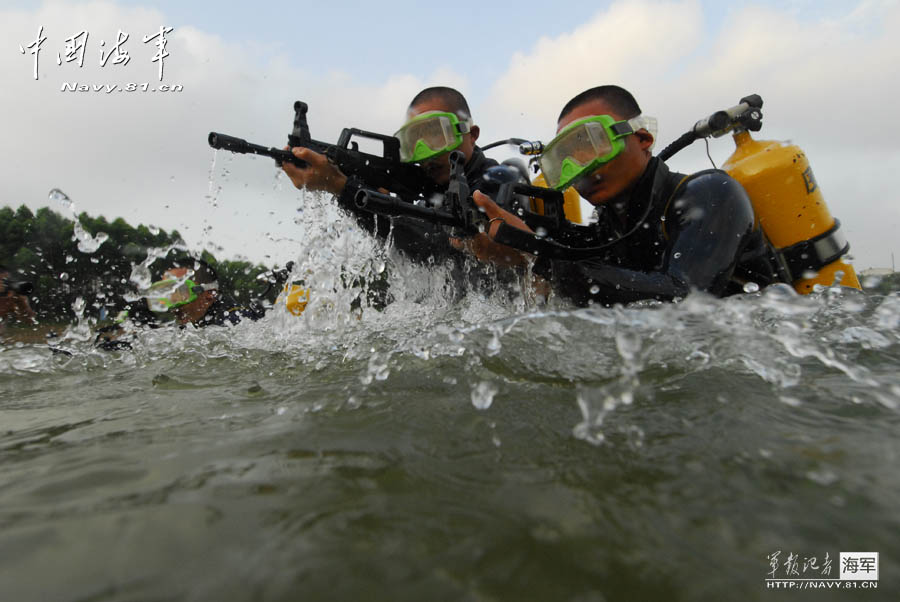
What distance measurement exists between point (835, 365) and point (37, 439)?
306cm

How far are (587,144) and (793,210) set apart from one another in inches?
55.6

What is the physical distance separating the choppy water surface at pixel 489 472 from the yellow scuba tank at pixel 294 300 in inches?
109

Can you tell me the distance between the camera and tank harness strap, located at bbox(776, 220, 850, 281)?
3.13m

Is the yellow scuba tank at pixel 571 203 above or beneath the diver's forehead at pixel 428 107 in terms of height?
beneath

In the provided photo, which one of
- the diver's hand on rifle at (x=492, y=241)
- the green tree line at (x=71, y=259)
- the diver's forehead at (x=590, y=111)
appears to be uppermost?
the green tree line at (x=71, y=259)

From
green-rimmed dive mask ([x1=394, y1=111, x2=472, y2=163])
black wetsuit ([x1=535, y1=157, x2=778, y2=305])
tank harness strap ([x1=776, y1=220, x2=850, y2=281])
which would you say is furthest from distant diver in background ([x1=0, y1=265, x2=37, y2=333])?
tank harness strap ([x1=776, y1=220, x2=850, y2=281])

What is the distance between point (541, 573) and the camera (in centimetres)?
80

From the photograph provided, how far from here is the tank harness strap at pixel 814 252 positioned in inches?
123

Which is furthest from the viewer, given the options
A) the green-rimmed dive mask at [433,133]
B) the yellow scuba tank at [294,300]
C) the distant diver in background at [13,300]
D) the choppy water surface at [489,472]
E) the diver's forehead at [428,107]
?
the yellow scuba tank at [294,300]

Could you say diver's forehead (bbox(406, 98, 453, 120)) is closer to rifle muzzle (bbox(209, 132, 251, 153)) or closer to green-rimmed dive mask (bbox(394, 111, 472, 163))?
green-rimmed dive mask (bbox(394, 111, 472, 163))

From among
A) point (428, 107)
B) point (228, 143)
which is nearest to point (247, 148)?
point (228, 143)

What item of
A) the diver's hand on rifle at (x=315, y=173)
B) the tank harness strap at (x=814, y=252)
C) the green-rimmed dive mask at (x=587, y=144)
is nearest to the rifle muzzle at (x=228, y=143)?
the diver's hand on rifle at (x=315, y=173)

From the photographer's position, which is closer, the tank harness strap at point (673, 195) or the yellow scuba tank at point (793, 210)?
the tank harness strap at point (673, 195)

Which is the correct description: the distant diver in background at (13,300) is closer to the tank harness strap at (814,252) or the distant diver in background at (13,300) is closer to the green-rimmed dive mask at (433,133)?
the green-rimmed dive mask at (433,133)
